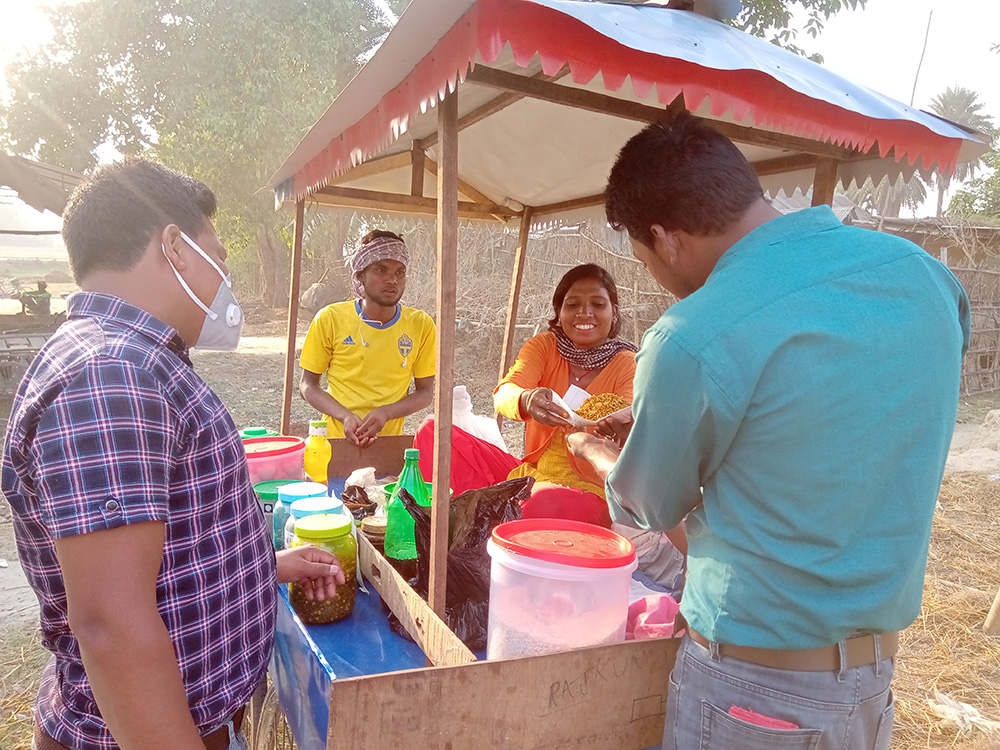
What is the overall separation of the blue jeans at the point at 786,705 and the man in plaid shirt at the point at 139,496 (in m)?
0.92

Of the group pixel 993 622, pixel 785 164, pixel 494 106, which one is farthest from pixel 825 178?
pixel 993 622

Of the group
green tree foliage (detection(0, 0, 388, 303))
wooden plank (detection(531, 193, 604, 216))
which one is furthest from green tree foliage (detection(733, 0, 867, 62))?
green tree foliage (detection(0, 0, 388, 303))

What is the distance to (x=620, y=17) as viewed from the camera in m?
1.53

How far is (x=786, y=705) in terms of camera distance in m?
1.17

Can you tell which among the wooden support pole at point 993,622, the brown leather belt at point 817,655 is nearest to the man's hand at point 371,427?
the brown leather belt at point 817,655

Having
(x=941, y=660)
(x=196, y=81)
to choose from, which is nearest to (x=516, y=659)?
(x=941, y=660)

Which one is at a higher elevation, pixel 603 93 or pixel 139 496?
pixel 603 93

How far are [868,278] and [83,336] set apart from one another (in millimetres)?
1350

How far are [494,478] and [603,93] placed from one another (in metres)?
1.66

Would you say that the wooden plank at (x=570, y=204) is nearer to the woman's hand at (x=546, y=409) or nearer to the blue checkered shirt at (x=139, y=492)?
the woman's hand at (x=546, y=409)

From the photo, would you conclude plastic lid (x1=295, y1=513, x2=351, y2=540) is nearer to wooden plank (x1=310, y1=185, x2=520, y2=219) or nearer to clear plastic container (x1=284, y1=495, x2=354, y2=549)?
clear plastic container (x1=284, y1=495, x2=354, y2=549)

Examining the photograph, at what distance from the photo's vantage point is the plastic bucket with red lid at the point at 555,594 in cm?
141

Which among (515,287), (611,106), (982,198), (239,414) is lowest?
(239,414)

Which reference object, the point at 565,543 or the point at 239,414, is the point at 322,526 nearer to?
the point at 565,543
